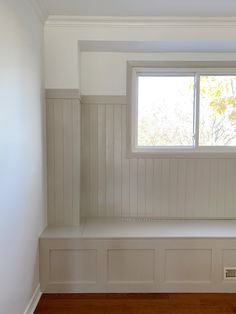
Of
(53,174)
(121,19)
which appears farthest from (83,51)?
(53,174)

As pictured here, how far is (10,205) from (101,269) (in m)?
1.14

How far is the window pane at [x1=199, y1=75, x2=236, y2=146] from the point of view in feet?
10.6

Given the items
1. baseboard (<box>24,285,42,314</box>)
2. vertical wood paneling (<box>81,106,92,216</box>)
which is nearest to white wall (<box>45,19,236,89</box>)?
vertical wood paneling (<box>81,106,92,216</box>)

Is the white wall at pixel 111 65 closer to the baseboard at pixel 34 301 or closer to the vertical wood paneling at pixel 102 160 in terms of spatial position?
the vertical wood paneling at pixel 102 160

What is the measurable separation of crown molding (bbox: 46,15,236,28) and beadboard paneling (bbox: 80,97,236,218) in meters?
0.82

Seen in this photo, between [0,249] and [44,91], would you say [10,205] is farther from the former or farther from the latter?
[44,91]

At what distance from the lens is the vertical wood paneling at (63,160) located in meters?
2.82

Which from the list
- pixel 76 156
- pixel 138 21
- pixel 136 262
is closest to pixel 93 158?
pixel 76 156

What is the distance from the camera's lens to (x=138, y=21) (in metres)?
2.69

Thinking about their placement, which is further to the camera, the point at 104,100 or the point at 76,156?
the point at 104,100

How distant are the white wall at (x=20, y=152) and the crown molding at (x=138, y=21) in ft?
0.71

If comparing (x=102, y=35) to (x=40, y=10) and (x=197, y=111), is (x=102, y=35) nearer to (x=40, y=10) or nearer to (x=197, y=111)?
(x=40, y=10)

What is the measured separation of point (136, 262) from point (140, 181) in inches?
34.7

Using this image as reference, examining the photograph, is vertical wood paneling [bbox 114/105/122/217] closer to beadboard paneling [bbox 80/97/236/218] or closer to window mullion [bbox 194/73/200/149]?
beadboard paneling [bbox 80/97/236/218]
